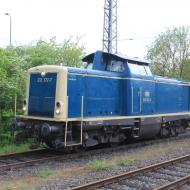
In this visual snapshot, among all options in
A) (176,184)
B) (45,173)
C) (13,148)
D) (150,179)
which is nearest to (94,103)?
(13,148)

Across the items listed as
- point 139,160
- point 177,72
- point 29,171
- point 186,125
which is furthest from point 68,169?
point 177,72

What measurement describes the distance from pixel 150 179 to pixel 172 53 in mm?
24173

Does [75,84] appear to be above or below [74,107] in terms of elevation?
above

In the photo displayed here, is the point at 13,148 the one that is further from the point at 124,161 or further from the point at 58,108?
the point at 124,161

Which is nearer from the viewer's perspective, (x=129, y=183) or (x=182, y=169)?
(x=129, y=183)

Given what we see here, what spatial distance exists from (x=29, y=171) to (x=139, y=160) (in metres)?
3.52

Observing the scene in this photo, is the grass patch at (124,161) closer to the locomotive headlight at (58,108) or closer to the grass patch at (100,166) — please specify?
the grass patch at (100,166)

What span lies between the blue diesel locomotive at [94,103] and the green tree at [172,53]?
1619 cm

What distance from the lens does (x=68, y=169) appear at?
9.80 m

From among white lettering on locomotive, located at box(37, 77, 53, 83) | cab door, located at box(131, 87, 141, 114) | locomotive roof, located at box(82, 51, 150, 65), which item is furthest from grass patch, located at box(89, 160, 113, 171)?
locomotive roof, located at box(82, 51, 150, 65)

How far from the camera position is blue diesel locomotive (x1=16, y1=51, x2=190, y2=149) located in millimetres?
11078

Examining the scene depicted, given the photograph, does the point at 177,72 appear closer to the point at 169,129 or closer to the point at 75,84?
the point at 169,129

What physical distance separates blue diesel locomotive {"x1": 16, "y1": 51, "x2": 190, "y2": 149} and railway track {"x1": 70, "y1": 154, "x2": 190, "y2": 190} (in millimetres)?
2476

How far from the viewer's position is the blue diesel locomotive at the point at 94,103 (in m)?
11.1
